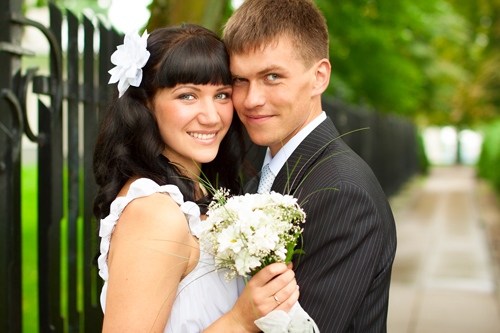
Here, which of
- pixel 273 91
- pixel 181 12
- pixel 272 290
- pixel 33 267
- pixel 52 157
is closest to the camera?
pixel 272 290

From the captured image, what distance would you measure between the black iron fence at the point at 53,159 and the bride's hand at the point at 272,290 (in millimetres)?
1578

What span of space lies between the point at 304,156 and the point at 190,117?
58 cm

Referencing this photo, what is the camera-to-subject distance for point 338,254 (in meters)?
1.90

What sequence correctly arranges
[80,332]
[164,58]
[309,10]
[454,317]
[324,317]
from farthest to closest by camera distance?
[454,317], [80,332], [309,10], [164,58], [324,317]

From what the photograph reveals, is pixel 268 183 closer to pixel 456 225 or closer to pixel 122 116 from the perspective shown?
pixel 122 116

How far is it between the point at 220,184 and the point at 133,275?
111 centimetres

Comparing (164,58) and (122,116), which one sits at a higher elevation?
(164,58)

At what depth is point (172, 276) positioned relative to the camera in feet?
6.37

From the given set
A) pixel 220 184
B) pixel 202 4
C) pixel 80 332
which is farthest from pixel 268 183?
pixel 202 4

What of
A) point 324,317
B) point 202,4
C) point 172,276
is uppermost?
point 202,4

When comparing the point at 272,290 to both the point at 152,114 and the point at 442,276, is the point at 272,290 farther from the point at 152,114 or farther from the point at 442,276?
the point at 442,276

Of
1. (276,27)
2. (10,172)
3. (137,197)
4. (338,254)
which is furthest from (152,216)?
(10,172)

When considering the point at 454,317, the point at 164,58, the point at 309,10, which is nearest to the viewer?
the point at 164,58

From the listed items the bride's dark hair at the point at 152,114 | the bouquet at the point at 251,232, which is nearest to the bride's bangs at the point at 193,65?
the bride's dark hair at the point at 152,114
